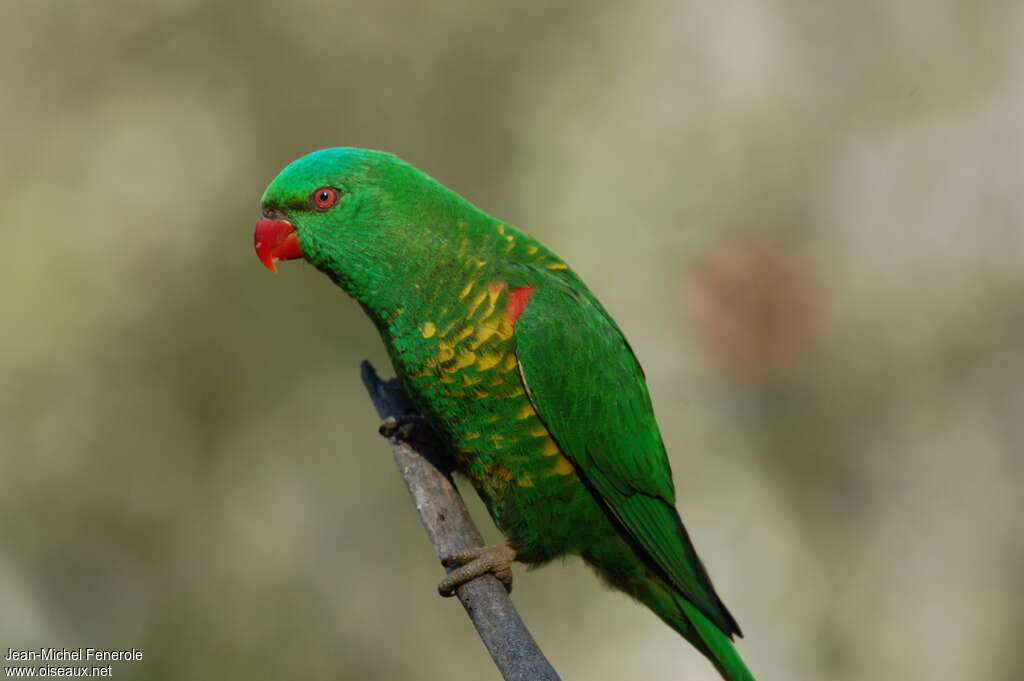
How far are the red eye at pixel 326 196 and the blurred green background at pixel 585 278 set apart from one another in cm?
247

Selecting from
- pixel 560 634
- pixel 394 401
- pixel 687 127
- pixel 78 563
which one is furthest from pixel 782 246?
pixel 78 563

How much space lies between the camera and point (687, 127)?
19.6 ft

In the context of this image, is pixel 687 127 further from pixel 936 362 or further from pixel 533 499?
pixel 533 499

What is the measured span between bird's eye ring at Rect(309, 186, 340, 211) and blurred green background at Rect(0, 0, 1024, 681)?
8.11 feet

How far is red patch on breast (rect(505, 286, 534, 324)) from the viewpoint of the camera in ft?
9.87

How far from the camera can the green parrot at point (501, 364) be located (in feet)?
9.81

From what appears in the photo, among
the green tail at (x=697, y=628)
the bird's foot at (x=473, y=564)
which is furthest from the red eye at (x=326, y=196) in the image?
the green tail at (x=697, y=628)

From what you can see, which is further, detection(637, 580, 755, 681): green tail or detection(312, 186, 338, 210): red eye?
detection(637, 580, 755, 681): green tail

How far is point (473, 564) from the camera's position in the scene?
9.91 ft

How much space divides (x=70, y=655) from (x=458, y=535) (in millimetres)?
3018

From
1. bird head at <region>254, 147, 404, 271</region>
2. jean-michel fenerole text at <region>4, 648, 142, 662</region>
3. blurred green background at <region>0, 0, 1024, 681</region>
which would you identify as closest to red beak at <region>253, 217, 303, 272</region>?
bird head at <region>254, 147, 404, 271</region>

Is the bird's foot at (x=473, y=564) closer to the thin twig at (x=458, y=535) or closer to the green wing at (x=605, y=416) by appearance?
the thin twig at (x=458, y=535)

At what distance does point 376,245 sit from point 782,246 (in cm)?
341

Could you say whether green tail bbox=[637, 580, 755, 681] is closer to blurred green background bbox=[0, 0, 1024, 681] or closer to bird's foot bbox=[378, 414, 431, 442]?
bird's foot bbox=[378, 414, 431, 442]
